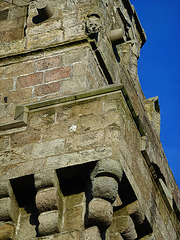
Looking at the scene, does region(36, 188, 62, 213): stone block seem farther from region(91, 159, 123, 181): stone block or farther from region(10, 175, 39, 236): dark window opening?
region(91, 159, 123, 181): stone block

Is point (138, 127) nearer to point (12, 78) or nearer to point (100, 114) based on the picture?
point (100, 114)

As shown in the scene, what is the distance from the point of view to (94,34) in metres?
9.69

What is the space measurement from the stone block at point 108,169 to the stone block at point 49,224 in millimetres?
573

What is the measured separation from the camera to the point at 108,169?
306 inches

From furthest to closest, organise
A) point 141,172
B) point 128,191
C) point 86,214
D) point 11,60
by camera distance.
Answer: point 11,60 → point 141,172 → point 128,191 → point 86,214

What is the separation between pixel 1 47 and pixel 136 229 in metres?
3.30

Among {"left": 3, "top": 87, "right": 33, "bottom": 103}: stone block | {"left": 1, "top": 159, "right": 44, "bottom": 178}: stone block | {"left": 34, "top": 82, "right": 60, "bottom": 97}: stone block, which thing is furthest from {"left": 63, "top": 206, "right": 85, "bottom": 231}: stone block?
{"left": 3, "top": 87, "right": 33, "bottom": 103}: stone block

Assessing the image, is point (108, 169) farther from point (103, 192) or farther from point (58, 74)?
point (58, 74)

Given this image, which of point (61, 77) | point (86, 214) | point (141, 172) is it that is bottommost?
point (86, 214)

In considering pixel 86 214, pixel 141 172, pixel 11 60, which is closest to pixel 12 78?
pixel 11 60

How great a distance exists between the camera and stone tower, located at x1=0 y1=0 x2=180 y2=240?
779cm

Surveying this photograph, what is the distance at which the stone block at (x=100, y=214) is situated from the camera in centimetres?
748

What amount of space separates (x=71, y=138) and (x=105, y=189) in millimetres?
856

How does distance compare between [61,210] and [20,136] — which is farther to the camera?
[20,136]
